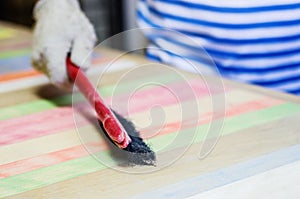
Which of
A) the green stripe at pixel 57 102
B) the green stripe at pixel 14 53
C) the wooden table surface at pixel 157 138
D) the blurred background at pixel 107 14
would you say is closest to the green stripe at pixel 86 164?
the wooden table surface at pixel 157 138

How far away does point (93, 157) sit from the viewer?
0.52 metres

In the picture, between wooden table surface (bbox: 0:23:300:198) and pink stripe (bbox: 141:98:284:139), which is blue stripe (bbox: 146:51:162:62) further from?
pink stripe (bbox: 141:98:284:139)

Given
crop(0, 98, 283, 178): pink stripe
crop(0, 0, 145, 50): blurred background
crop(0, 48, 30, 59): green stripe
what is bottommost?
crop(0, 0, 145, 50): blurred background

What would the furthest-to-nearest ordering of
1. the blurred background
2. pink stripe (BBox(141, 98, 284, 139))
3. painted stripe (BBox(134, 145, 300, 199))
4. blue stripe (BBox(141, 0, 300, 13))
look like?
the blurred background → blue stripe (BBox(141, 0, 300, 13)) → pink stripe (BBox(141, 98, 284, 139)) → painted stripe (BBox(134, 145, 300, 199))

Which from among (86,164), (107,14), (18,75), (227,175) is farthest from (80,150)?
(107,14)

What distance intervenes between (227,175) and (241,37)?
1.24ft

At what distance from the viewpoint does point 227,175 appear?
468mm

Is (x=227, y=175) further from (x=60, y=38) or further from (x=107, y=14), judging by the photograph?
(x=107, y=14)

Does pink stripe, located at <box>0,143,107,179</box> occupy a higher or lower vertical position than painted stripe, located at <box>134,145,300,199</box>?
lower

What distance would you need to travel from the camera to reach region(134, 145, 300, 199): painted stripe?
44cm

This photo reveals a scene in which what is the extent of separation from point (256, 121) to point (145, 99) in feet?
0.48

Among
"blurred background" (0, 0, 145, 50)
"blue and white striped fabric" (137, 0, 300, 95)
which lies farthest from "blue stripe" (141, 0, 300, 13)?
"blurred background" (0, 0, 145, 50)

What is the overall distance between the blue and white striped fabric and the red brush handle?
0.20 meters

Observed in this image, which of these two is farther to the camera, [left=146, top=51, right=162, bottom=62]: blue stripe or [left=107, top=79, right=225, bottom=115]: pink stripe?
[left=146, top=51, right=162, bottom=62]: blue stripe
